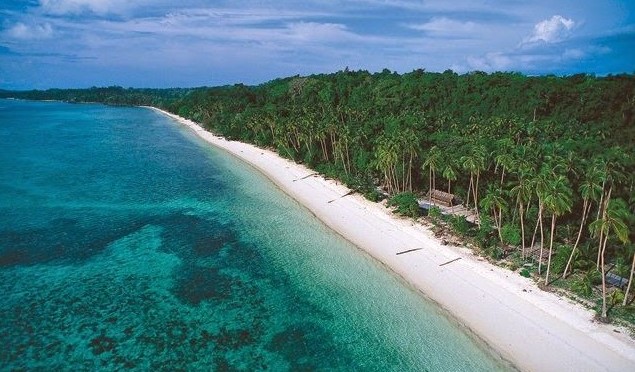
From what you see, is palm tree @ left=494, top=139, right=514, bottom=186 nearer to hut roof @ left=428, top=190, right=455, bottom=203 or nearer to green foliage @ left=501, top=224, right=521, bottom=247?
green foliage @ left=501, top=224, right=521, bottom=247

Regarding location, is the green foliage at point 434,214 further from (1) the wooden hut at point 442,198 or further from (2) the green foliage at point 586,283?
(2) the green foliage at point 586,283

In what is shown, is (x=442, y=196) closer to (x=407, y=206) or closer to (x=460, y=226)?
(x=407, y=206)

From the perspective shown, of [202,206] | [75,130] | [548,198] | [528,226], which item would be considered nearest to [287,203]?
[202,206]

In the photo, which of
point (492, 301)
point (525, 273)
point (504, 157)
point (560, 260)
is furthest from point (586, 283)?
point (504, 157)

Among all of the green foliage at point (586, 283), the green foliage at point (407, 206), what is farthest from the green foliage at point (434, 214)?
the green foliage at point (586, 283)

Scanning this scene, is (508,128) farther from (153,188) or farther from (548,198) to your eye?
(153,188)
